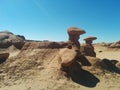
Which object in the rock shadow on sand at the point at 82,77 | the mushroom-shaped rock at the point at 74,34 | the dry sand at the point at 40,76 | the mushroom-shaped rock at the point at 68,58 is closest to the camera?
the dry sand at the point at 40,76

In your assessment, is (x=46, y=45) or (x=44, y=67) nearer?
(x=44, y=67)

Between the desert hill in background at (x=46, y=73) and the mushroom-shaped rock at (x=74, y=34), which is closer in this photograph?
the desert hill in background at (x=46, y=73)

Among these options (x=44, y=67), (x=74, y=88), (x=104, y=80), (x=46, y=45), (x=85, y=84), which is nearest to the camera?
(x=74, y=88)

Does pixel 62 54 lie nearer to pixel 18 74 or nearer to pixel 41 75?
pixel 41 75

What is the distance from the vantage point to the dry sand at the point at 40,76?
9.60m

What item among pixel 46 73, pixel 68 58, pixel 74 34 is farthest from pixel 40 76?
pixel 74 34

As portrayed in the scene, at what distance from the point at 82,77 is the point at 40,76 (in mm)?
2673

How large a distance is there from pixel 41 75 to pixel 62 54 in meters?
2.11

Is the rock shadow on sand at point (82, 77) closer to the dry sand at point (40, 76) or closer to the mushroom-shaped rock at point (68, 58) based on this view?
the dry sand at point (40, 76)

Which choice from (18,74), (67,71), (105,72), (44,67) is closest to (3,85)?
(18,74)

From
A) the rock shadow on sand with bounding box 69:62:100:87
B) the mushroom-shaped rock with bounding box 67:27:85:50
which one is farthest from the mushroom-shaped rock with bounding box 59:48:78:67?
the mushroom-shaped rock with bounding box 67:27:85:50

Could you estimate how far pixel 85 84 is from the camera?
33.2ft

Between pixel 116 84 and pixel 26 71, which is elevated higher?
pixel 26 71

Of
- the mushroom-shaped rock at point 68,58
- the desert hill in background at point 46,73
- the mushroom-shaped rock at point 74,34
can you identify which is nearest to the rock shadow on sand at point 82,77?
the desert hill in background at point 46,73
